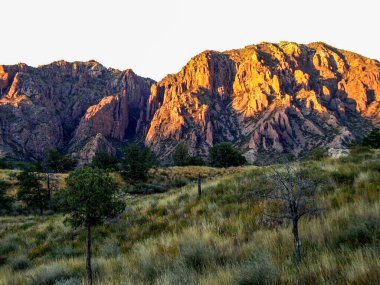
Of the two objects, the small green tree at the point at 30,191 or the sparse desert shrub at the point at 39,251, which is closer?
the sparse desert shrub at the point at 39,251

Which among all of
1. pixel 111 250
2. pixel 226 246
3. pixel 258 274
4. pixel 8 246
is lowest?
pixel 8 246

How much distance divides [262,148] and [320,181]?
180m

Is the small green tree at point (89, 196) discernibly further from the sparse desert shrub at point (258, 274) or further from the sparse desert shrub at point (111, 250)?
the sparse desert shrub at point (258, 274)

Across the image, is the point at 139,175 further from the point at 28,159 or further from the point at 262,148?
the point at 28,159

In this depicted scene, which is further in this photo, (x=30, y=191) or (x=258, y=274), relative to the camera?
(x=30, y=191)

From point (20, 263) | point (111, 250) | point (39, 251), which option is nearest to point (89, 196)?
point (111, 250)

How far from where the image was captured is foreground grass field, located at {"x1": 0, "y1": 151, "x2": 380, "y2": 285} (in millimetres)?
4109

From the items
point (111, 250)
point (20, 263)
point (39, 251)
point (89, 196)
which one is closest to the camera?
point (89, 196)

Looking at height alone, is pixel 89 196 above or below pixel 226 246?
above

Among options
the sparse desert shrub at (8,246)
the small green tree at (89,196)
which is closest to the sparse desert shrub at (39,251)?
the sparse desert shrub at (8,246)

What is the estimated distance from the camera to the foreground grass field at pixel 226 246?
4.11m

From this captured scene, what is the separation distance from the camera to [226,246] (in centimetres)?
618

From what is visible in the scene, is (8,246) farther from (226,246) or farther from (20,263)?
(226,246)

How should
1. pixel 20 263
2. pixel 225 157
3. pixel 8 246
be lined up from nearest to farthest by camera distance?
pixel 20 263
pixel 8 246
pixel 225 157
